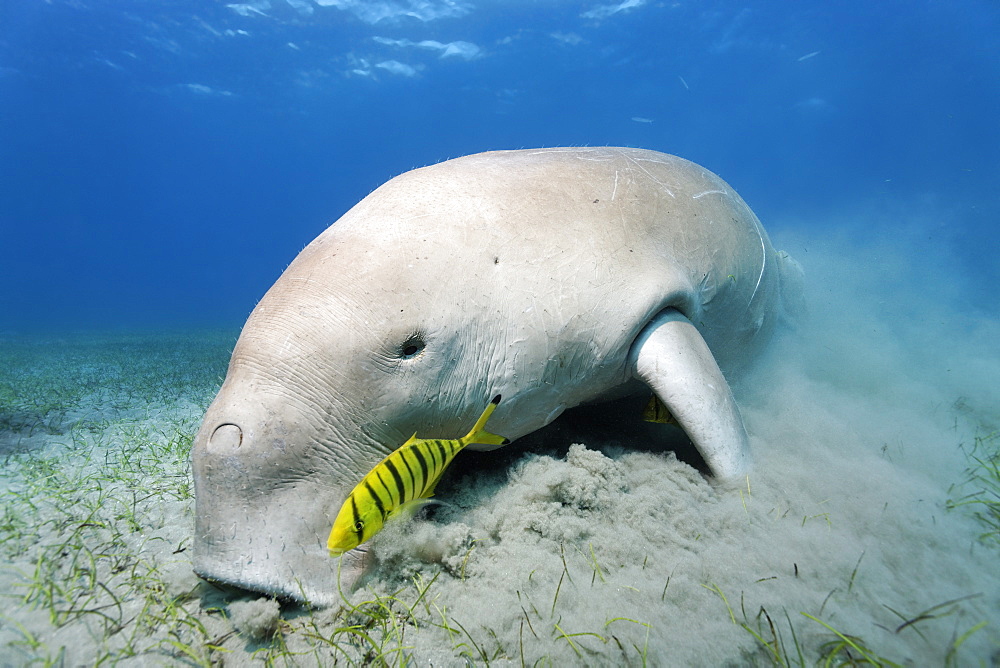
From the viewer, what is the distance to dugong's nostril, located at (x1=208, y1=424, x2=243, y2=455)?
62.2 inches

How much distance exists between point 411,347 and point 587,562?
1.18m

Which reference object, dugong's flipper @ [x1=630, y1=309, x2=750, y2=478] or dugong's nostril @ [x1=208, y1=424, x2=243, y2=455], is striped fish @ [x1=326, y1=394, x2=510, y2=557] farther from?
dugong's flipper @ [x1=630, y1=309, x2=750, y2=478]

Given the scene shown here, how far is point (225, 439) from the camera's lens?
5.24 ft

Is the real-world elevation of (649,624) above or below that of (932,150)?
below

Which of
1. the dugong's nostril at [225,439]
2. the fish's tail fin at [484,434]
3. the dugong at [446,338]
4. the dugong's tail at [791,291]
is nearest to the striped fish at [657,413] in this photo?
the dugong at [446,338]

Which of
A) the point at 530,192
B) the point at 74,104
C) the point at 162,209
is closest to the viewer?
the point at 530,192

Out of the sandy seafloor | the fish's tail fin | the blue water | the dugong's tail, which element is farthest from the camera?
the blue water

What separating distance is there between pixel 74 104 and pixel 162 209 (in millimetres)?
62296

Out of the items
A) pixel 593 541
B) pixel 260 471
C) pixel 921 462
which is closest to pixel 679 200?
pixel 921 462

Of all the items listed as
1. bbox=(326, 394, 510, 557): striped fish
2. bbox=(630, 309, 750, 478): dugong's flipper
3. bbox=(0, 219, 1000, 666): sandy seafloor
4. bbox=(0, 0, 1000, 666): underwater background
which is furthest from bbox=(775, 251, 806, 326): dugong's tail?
bbox=(326, 394, 510, 557): striped fish

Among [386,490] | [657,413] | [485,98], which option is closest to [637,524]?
[657,413]

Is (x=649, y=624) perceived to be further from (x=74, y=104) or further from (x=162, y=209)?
(x=162, y=209)

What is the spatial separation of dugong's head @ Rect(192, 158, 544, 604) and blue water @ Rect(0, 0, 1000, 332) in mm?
16958

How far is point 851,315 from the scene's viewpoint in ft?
21.0
